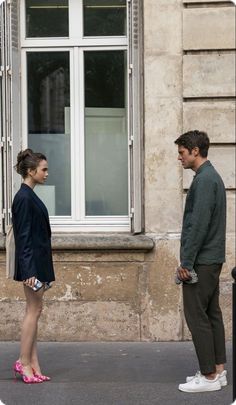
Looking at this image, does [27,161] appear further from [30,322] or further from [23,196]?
[30,322]

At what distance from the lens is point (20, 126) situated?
798cm

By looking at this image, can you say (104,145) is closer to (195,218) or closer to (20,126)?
(20,126)

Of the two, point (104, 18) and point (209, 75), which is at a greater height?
point (104, 18)

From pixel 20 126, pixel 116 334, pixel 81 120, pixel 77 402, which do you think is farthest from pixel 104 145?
pixel 77 402

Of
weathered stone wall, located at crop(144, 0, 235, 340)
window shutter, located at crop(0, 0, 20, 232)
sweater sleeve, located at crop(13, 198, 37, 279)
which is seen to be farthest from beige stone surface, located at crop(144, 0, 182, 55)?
sweater sleeve, located at crop(13, 198, 37, 279)

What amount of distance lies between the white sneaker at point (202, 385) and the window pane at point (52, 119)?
2.82m

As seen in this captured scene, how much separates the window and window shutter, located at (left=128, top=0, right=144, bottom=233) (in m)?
0.22

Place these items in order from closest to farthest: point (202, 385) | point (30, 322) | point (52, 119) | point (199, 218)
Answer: point (199, 218)
point (202, 385)
point (30, 322)
point (52, 119)

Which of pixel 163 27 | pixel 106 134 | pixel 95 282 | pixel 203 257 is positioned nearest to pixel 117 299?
pixel 95 282

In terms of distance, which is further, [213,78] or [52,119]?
[52,119]

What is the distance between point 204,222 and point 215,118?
7.34ft

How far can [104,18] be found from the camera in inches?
314

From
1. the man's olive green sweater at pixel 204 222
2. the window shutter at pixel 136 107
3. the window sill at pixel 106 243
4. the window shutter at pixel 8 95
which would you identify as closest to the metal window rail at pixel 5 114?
the window shutter at pixel 8 95

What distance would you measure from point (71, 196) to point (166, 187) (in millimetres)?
1099
